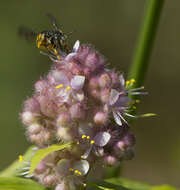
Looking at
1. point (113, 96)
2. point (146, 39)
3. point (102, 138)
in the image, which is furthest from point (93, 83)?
point (146, 39)

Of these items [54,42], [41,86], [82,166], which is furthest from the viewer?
[54,42]

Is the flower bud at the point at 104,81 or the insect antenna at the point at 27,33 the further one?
the insect antenna at the point at 27,33

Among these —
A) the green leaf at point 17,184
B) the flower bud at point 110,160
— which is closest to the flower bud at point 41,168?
the green leaf at point 17,184

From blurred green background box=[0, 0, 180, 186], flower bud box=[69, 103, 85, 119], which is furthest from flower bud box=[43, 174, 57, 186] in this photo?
blurred green background box=[0, 0, 180, 186]

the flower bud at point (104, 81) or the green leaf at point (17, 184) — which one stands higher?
the flower bud at point (104, 81)

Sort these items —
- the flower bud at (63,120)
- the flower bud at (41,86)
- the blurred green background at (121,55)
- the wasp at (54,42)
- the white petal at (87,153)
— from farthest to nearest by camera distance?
the blurred green background at (121,55) → the wasp at (54,42) → the flower bud at (41,86) → the white petal at (87,153) → the flower bud at (63,120)

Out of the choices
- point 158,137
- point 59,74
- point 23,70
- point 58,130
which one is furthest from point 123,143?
point 158,137

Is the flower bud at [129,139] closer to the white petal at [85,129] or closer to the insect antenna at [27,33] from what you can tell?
the white petal at [85,129]

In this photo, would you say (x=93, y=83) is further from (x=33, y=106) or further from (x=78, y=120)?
(x=33, y=106)
